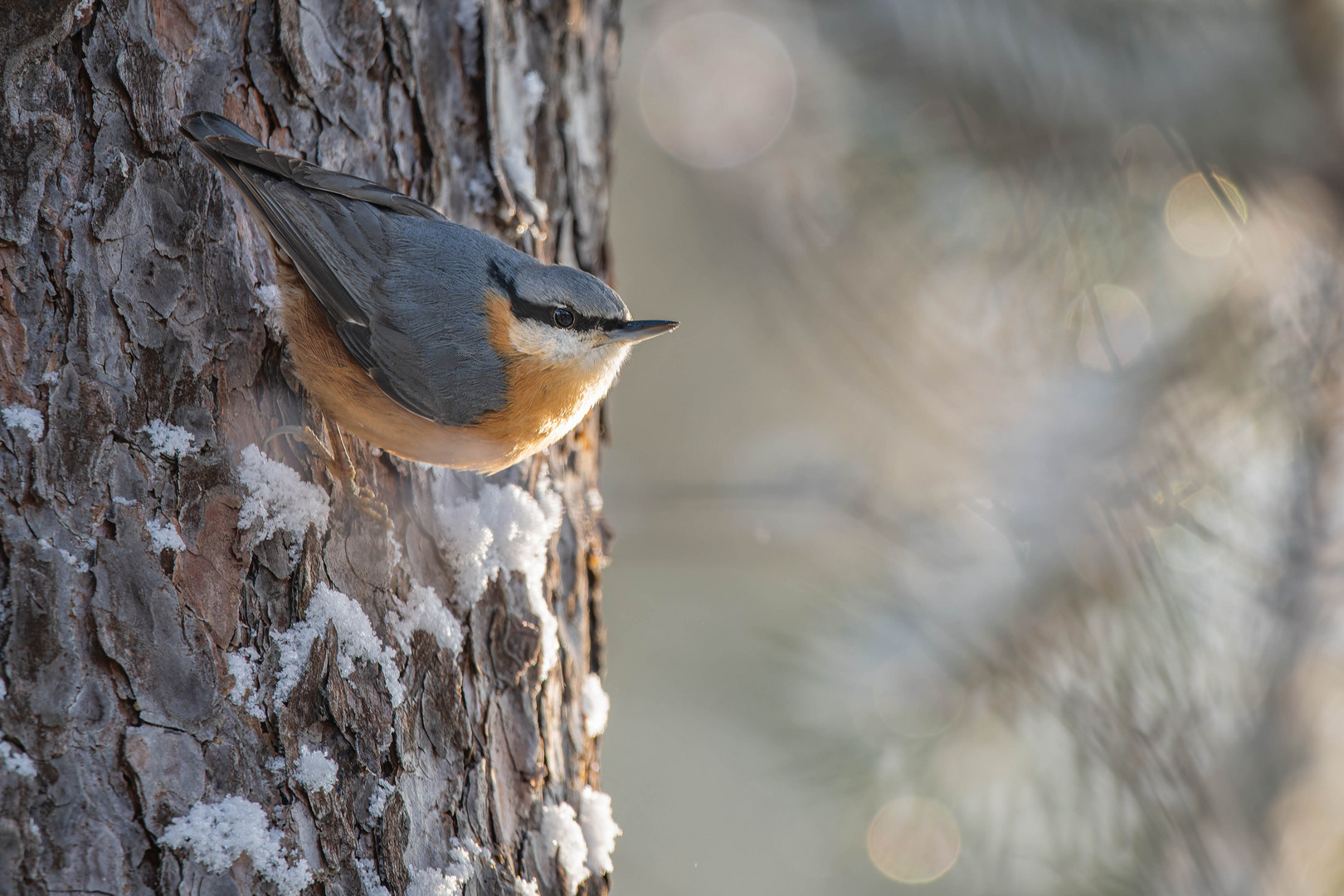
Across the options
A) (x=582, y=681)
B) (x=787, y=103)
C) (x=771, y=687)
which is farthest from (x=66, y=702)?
(x=787, y=103)

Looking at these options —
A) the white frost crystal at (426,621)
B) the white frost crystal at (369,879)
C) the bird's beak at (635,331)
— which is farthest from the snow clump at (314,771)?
the bird's beak at (635,331)

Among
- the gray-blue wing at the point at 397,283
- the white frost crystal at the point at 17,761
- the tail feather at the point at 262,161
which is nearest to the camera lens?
the white frost crystal at the point at 17,761

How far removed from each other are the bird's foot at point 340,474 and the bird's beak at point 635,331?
60 centimetres

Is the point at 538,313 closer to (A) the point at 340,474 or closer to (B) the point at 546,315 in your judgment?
(B) the point at 546,315

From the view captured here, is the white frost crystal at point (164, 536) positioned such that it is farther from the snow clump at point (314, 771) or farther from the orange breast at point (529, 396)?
the orange breast at point (529, 396)

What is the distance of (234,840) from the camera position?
1177 mm

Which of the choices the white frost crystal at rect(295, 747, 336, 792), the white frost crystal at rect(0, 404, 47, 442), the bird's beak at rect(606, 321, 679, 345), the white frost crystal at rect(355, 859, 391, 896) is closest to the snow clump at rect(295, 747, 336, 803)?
the white frost crystal at rect(295, 747, 336, 792)

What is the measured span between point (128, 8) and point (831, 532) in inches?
109

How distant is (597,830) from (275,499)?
2.91ft

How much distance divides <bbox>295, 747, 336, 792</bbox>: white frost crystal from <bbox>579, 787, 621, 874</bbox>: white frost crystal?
59 centimetres

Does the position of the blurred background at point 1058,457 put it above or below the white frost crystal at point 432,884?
above

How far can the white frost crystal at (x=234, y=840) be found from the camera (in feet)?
3.75

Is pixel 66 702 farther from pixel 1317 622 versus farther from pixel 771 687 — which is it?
pixel 1317 622

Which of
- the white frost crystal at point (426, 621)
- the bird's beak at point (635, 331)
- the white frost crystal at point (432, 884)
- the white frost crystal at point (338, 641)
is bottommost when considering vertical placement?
the white frost crystal at point (432, 884)
